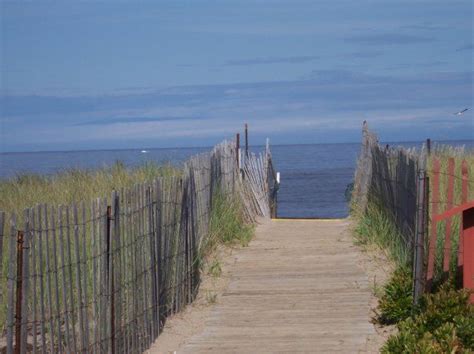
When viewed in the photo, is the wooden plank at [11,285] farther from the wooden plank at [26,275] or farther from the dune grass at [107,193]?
the dune grass at [107,193]

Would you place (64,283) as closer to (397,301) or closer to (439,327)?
(439,327)

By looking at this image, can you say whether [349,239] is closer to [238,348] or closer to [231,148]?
[231,148]

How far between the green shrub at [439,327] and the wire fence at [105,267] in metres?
2.39

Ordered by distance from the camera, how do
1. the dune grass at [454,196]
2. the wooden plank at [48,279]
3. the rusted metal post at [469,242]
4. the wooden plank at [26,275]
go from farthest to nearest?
the dune grass at [454,196]
the rusted metal post at [469,242]
the wooden plank at [48,279]
the wooden plank at [26,275]

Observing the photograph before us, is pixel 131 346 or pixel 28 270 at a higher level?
pixel 28 270

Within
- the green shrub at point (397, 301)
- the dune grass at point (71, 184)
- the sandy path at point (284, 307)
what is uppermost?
the dune grass at point (71, 184)

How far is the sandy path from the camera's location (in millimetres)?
9781

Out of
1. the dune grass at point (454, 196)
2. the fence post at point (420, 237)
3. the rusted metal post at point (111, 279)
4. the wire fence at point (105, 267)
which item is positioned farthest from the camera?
the dune grass at point (454, 196)

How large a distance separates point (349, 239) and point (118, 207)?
312 inches

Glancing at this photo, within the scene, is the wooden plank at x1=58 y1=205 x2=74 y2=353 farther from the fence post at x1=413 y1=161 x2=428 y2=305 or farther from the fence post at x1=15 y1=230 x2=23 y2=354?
the fence post at x1=413 y1=161 x2=428 y2=305

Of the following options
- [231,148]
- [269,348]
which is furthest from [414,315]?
[231,148]

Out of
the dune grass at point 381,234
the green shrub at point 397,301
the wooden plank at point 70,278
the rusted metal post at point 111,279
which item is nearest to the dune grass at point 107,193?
the dune grass at point 381,234

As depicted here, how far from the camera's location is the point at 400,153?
12914mm

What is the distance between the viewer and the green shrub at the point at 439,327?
8195 mm
